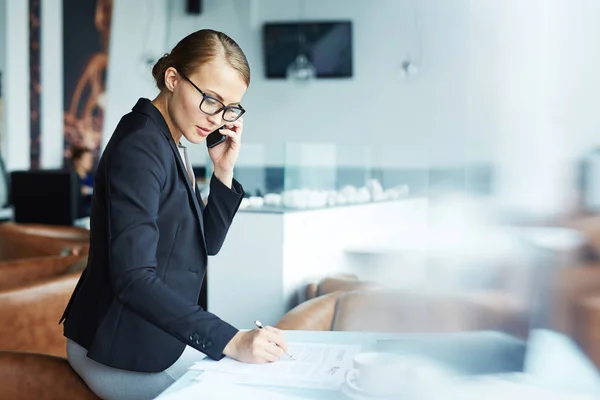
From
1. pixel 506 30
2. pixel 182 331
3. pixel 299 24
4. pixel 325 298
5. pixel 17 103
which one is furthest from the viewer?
pixel 299 24

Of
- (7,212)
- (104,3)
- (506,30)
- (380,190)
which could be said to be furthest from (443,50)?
(104,3)

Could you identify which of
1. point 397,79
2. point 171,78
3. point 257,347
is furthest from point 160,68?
point 397,79

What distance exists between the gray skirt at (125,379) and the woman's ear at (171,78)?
45 centimetres

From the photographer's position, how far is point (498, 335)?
359mm

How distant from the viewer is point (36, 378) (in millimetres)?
1249

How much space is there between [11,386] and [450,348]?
1102 millimetres

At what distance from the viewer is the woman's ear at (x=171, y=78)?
41.9 inches

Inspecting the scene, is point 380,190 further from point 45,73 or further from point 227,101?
point 45,73

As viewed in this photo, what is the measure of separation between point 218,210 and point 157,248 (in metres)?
0.25

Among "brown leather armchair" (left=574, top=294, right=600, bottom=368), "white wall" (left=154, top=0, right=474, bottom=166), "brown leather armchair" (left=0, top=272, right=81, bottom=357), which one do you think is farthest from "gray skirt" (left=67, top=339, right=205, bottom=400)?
"white wall" (left=154, top=0, right=474, bottom=166)

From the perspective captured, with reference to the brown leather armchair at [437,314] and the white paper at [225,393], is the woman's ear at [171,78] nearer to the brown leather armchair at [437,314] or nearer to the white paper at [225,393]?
the white paper at [225,393]

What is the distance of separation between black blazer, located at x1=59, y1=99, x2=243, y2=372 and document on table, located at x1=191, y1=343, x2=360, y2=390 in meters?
0.03

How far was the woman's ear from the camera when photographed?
1065 mm

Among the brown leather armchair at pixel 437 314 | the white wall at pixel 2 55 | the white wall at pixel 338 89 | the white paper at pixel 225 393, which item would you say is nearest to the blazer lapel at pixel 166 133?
the white paper at pixel 225 393
